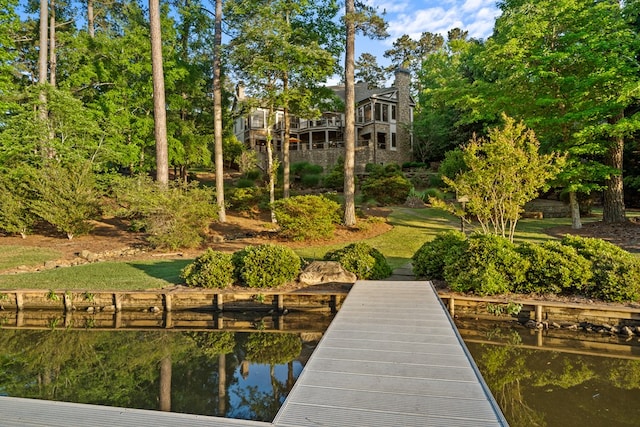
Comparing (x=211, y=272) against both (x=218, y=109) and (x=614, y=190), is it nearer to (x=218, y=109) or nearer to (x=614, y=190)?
(x=218, y=109)

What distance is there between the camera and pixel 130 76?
1867 centimetres

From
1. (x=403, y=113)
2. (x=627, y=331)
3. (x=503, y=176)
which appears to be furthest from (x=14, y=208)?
(x=403, y=113)

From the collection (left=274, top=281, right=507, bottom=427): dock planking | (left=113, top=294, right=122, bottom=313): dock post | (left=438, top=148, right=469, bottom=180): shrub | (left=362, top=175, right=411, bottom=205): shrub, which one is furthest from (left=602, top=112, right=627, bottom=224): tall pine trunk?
(left=113, top=294, right=122, bottom=313): dock post

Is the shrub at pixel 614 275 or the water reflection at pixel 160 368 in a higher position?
the shrub at pixel 614 275

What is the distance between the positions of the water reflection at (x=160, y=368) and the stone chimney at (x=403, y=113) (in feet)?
93.4

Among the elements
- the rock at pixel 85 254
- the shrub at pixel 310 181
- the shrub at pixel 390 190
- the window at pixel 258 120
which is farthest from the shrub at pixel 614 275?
the window at pixel 258 120

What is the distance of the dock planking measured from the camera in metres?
3.00

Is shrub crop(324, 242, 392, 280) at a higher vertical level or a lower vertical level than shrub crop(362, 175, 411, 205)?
lower

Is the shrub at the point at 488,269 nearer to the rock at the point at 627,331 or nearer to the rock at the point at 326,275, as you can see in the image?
the rock at the point at 627,331

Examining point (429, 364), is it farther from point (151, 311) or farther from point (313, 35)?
point (313, 35)

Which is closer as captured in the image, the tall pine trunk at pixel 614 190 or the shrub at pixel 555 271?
the shrub at pixel 555 271

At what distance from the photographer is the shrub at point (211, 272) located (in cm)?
849

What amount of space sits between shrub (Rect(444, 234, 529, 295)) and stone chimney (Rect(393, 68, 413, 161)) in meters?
25.9

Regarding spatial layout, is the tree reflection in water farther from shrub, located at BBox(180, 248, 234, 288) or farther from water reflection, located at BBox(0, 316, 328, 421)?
shrub, located at BBox(180, 248, 234, 288)
